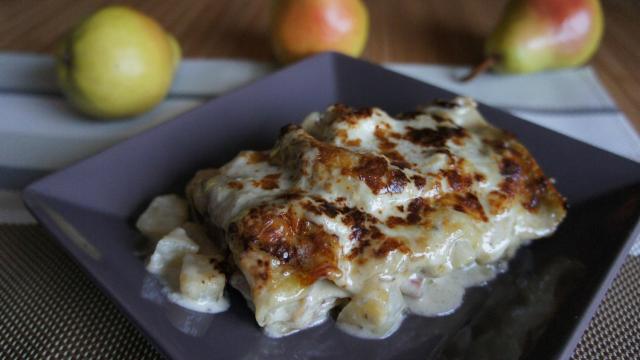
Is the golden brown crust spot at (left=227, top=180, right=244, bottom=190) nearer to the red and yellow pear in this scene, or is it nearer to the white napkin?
the white napkin

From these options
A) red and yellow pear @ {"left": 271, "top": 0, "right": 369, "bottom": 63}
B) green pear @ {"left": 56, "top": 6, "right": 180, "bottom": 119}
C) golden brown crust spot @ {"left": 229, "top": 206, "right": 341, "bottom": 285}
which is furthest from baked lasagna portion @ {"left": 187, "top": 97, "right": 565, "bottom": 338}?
red and yellow pear @ {"left": 271, "top": 0, "right": 369, "bottom": 63}

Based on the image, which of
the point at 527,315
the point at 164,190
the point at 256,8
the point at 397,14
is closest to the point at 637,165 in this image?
the point at 527,315

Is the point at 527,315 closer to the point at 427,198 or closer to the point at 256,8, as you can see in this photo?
the point at 427,198

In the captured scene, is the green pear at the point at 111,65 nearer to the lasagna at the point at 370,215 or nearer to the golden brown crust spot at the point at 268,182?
the lasagna at the point at 370,215

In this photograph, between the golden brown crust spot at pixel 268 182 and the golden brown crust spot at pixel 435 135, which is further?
the golden brown crust spot at pixel 435 135

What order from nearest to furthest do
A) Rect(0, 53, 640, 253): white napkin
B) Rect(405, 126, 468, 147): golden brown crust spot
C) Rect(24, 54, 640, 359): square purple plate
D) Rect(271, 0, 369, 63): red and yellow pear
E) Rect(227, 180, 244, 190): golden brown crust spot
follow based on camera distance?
Rect(24, 54, 640, 359): square purple plate
Rect(227, 180, 244, 190): golden brown crust spot
Rect(405, 126, 468, 147): golden brown crust spot
Rect(0, 53, 640, 253): white napkin
Rect(271, 0, 369, 63): red and yellow pear

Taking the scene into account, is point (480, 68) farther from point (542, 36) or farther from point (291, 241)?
point (291, 241)

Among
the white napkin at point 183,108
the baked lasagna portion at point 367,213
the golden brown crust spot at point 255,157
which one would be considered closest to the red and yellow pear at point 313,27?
the white napkin at point 183,108
